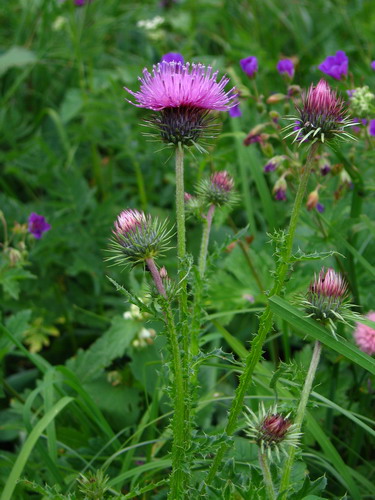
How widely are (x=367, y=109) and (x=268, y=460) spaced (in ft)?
4.06

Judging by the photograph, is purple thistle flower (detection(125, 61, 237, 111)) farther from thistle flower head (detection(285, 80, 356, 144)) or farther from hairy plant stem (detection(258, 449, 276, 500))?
hairy plant stem (detection(258, 449, 276, 500))

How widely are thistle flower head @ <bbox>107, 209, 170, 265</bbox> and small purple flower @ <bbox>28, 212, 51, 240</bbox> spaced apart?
129 cm

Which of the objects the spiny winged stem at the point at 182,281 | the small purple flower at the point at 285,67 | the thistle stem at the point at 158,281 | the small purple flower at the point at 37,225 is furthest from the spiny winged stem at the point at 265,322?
the small purple flower at the point at 37,225

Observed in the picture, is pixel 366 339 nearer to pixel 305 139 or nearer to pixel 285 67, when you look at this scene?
pixel 305 139

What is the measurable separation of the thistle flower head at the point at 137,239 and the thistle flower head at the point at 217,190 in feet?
1.27

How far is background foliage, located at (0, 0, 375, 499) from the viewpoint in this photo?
195 centimetres

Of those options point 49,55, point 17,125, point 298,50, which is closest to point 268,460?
point 17,125

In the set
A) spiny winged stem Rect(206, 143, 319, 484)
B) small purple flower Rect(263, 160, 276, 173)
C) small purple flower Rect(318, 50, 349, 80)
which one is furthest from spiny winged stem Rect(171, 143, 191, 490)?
small purple flower Rect(318, 50, 349, 80)

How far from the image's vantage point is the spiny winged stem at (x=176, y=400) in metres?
1.32

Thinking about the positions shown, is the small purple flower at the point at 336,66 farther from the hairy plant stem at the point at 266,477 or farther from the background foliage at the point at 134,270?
the hairy plant stem at the point at 266,477

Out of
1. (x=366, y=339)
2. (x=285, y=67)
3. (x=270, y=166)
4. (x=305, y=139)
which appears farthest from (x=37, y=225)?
(x=305, y=139)

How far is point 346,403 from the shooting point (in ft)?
7.02

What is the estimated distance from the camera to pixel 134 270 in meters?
2.87

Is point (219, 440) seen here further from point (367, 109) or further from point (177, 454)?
point (367, 109)
